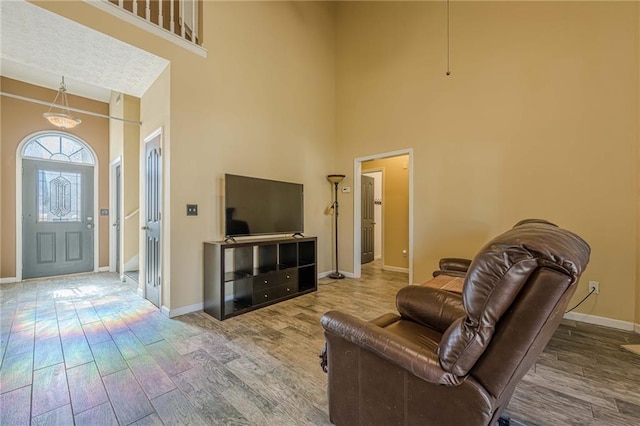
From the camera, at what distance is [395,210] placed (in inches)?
210

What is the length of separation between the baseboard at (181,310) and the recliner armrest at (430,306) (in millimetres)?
2318

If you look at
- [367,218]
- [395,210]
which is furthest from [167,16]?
[367,218]

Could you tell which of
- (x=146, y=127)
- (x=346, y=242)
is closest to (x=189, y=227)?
(x=146, y=127)

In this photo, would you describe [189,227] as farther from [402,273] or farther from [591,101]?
[591,101]

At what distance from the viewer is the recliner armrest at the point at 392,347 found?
961 mm

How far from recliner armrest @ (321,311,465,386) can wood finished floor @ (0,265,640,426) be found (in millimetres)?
609

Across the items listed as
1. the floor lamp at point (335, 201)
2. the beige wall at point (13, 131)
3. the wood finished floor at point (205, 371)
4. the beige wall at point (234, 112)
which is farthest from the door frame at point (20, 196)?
the floor lamp at point (335, 201)

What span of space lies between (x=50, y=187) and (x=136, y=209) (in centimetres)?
166

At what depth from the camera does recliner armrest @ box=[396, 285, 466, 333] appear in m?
1.52

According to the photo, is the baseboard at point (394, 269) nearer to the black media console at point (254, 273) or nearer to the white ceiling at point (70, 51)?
the black media console at point (254, 273)

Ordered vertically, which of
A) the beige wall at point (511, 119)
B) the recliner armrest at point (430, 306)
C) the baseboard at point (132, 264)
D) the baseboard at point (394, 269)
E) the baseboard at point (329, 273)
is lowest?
the baseboard at point (394, 269)

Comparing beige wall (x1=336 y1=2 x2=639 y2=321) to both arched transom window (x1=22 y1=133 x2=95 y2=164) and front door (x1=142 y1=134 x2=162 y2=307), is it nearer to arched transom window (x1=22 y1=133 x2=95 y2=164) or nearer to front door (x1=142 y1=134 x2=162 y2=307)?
front door (x1=142 y1=134 x2=162 y2=307)

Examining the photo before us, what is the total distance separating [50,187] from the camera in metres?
4.71

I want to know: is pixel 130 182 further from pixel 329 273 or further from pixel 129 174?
pixel 329 273
